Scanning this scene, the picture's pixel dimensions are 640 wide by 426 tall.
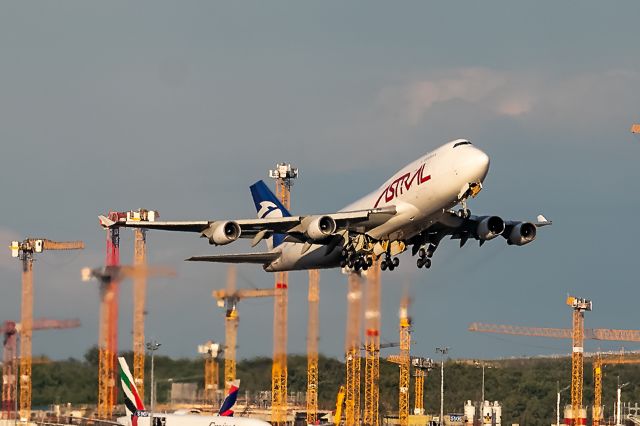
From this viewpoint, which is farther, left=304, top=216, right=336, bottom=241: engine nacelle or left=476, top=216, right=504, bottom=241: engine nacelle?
left=476, top=216, right=504, bottom=241: engine nacelle

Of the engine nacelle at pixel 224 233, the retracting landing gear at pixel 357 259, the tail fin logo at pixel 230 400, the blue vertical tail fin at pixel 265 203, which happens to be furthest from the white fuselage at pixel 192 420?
the engine nacelle at pixel 224 233

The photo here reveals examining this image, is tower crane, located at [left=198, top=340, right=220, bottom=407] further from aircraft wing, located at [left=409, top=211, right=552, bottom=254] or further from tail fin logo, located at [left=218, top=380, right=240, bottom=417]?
aircraft wing, located at [left=409, top=211, right=552, bottom=254]

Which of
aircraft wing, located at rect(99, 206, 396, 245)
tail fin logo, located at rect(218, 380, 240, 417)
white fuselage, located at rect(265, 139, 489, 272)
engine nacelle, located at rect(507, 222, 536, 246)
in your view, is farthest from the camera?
tail fin logo, located at rect(218, 380, 240, 417)

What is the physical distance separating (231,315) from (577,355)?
10011 centimetres

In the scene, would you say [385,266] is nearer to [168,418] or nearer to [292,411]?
[168,418]

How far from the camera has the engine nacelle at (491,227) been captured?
78562mm

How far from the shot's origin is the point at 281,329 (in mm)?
99375

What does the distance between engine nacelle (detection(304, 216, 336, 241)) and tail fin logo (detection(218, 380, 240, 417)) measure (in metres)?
22.0

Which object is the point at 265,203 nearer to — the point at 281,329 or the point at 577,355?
the point at 281,329

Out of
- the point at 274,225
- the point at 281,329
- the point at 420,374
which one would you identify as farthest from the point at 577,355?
the point at 274,225

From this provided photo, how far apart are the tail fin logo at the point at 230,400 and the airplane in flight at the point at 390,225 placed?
41.8ft

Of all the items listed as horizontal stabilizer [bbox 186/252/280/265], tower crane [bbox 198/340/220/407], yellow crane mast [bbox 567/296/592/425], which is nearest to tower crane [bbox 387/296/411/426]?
yellow crane mast [bbox 567/296/592/425]

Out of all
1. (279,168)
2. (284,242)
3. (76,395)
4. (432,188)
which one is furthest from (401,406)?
(432,188)

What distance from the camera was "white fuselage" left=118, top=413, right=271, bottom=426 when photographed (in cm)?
9012
